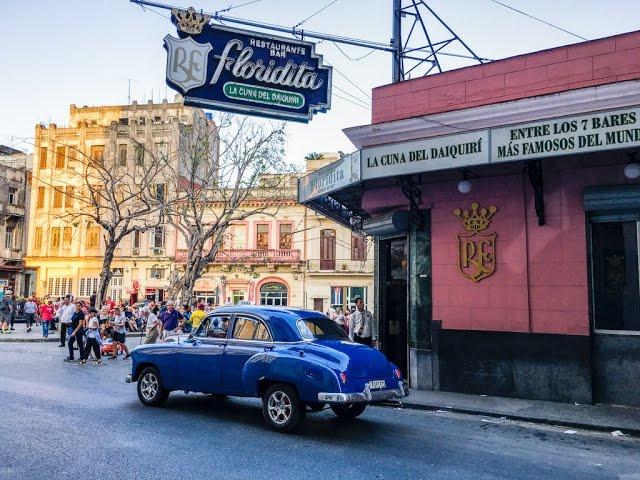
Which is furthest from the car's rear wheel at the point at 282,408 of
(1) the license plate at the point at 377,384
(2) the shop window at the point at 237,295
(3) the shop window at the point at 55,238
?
(3) the shop window at the point at 55,238

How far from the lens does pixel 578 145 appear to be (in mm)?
8711

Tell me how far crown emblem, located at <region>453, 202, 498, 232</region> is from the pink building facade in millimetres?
22

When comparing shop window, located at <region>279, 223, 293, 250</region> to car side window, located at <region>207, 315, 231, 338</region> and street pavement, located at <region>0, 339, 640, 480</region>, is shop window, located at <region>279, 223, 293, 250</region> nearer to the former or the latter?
street pavement, located at <region>0, 339, 640, 480</region>

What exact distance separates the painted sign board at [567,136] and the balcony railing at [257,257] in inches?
1372

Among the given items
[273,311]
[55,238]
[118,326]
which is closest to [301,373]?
[273,311]

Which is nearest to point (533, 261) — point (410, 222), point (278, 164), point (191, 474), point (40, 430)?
point (410, 222)

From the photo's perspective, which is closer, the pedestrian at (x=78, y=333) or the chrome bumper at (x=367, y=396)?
the chrome bumper at (x=367, y=396)

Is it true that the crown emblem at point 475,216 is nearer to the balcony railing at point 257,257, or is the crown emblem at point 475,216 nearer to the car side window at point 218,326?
the car side window at point 218,326

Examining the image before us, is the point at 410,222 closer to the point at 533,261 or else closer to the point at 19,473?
the point at 533,261

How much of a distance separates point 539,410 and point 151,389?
6389 mm

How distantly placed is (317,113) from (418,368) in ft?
18.7

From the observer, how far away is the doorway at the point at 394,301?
1341 cm

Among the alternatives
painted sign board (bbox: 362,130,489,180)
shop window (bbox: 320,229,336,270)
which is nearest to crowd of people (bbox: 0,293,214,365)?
painted sign board (bbox: 362,130,489,180)

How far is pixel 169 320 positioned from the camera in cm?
1814
